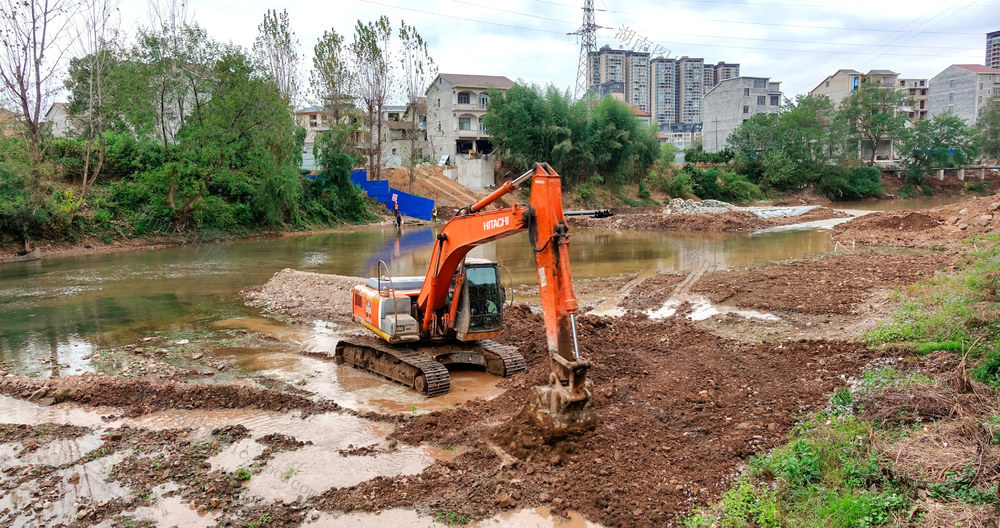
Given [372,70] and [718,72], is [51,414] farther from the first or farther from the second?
[718,72]

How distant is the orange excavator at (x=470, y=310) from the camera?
6.49 m

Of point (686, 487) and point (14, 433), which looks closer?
point (686, 487)

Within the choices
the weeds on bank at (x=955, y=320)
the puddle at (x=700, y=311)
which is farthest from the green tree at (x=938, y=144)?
the weeds on bank at (x=955, y=320)

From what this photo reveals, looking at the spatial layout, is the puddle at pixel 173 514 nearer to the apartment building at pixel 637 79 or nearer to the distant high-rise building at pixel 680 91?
the apartment building at pixel 637 79

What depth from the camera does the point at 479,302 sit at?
30.7ft

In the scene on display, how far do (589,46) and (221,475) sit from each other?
49.3 m

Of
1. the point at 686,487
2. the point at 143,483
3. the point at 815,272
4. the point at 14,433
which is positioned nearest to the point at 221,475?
the point at 143,483

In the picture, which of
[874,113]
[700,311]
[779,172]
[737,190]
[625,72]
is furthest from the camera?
[625,72]

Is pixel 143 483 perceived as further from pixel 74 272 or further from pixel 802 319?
pixel 74 272

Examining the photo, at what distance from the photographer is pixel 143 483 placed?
6.40 m

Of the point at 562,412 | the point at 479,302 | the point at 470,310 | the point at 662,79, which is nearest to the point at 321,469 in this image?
the point at 562,412

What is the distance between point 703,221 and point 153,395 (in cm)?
2996

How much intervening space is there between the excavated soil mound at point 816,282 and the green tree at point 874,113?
1784 inches

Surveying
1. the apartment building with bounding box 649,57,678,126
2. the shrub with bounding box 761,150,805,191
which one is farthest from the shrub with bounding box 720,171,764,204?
the apartment building with bounding box 649,57,678,126
